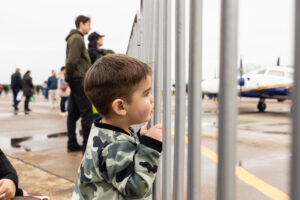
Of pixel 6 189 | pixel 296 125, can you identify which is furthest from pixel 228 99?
pixel 6 189

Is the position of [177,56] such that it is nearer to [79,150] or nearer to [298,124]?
[298,124]

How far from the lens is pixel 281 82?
1313 cm

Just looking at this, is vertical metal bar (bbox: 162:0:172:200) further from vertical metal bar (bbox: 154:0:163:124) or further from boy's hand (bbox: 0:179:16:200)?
boy's hand (bbox: 0:179:16:200)

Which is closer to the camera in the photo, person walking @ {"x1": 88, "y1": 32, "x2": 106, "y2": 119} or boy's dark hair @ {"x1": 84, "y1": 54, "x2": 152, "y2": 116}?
boy's dark hair @ {"x1": 84, "y1": 54, "x2": 152, "y2": 116}

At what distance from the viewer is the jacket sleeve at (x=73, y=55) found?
151 inches

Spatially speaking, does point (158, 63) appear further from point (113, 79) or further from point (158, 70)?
point (113, 79)

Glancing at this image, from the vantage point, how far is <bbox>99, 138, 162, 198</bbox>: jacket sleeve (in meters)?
1.12

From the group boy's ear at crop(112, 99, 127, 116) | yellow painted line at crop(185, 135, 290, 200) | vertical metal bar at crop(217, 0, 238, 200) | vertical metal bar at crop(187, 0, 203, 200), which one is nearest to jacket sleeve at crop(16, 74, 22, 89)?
yellow painted line at crop(185, 135, 290, 200)

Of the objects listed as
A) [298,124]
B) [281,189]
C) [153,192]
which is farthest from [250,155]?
[298,124]

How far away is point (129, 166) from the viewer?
1.12 m

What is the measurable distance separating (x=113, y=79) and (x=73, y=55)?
2769 mm

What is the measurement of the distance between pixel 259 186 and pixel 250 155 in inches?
58.4

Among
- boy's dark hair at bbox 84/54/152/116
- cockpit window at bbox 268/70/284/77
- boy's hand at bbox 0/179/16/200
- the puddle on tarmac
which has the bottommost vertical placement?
the puddle on tarmac

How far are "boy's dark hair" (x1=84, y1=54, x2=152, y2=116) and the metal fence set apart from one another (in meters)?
0.15
